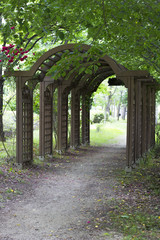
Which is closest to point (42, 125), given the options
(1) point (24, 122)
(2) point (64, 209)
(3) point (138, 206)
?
(1) point (24, 122)

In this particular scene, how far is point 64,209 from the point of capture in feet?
16.6

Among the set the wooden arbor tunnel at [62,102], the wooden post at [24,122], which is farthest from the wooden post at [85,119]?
the wooden post at [24,122]

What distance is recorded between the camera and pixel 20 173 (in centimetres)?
733

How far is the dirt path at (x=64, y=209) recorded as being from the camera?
3969mm

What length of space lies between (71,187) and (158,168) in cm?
294

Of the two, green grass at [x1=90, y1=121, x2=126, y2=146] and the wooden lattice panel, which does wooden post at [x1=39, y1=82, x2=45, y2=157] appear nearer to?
the wooden lattice panel

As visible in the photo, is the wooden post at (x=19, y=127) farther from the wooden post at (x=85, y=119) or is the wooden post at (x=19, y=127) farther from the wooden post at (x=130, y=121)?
the wooden post at (x=85, y=119)

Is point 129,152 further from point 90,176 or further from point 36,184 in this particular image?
point 36,184

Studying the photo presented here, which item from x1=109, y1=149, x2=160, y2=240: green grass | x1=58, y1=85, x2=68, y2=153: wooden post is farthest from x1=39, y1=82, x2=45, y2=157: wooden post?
x1=109, y1=149, x2=160, y2=240: green grass

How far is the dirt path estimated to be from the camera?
397 cm

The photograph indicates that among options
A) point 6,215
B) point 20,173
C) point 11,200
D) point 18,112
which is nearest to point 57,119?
point 18,112

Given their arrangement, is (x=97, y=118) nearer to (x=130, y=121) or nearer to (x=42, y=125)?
(x=42, y=125)

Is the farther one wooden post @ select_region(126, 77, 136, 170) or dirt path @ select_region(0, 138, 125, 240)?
wooden post @ select_region(126, 77, 136, 170)

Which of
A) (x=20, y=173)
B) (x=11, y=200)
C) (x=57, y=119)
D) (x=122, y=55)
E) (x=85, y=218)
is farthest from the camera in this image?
(x=57, y=119)
